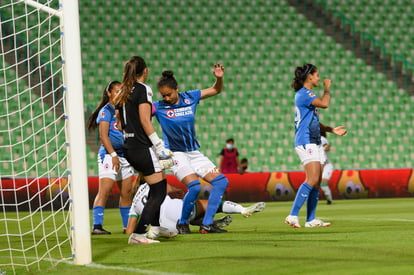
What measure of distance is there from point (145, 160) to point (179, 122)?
5.14ft

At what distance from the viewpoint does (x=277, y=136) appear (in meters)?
20.5

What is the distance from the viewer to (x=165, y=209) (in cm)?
842

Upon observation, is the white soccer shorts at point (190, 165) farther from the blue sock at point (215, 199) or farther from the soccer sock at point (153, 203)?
the soccer sock at point (153, 203)

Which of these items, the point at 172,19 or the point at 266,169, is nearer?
the point at 266,169

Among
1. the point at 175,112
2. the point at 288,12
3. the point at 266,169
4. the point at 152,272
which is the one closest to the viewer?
the point at 152,272

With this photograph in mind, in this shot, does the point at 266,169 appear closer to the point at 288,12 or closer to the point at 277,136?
the point at 277,136

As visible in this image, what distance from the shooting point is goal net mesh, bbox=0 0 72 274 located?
6.33 m

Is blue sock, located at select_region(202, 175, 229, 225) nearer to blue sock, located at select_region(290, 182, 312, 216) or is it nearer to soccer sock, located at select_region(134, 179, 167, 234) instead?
blue sock, located at select_region(290, 182, 312, 216)

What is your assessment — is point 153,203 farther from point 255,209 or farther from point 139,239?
point 255,209

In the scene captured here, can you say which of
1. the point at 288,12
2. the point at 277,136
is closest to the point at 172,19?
the point at 288,12

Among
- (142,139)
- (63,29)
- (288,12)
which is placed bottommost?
(142,139)

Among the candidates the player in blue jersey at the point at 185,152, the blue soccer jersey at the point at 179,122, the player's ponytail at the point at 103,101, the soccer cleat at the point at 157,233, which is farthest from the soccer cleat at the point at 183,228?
the player's ponytail at the point at 103,101

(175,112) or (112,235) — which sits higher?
(175,112)

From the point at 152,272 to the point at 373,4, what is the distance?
2008 cm
